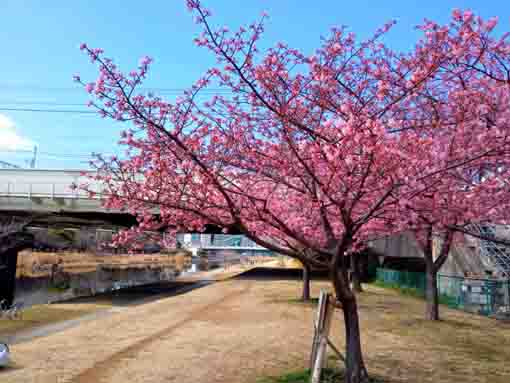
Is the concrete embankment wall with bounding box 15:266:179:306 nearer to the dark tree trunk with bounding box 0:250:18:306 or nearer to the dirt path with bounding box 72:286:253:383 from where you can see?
the dark tree trunk with bounding box 0:250:18:306

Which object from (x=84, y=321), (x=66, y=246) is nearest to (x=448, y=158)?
(x=84, y=321)

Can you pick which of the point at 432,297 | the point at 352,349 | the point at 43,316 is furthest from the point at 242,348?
the point at 43,316

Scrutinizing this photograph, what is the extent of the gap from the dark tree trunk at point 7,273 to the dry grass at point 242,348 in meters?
22.0

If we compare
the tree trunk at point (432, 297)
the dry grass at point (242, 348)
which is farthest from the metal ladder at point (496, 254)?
the tree trunk at point (432, 297)

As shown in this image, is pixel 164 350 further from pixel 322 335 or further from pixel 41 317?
pixel 41 317

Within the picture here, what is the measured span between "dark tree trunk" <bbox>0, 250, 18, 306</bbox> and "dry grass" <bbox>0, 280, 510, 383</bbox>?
22.0 metres

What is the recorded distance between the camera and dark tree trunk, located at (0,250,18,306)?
36.1m

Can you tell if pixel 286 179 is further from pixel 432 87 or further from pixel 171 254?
pixel 171 254

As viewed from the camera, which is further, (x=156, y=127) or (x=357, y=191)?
(x=357, y=191)

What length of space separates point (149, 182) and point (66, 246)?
74830 millimetres

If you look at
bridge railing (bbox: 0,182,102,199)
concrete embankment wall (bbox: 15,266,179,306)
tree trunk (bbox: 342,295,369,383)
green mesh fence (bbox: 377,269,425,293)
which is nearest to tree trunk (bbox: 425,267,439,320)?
tree trunk (bbox: 342,295,369,383)

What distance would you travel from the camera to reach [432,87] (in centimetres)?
1035

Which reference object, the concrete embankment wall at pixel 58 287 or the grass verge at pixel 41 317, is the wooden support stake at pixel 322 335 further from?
the concrete embankment wall at pixel 58 287

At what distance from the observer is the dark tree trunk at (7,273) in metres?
36.1
